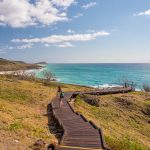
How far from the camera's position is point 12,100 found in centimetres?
3500

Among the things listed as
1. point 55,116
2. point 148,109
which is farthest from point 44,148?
point 148,109

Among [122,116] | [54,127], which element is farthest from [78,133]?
[122,116]

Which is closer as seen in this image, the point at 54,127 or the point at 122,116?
the point at 54,127

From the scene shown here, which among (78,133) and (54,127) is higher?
(78,133)

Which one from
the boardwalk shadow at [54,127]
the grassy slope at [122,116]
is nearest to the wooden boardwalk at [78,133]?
the boardwalk shadow at [54,127]

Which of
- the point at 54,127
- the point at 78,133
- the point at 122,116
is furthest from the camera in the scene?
the point at 122,116

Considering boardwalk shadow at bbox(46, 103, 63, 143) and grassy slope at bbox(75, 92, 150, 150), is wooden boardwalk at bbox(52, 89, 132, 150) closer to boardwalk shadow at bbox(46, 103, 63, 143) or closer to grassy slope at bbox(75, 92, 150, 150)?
boardwalk shadow at bbox(46, 103, 63, 143)

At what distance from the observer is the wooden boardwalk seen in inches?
675

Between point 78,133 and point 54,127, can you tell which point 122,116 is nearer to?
point 54,127

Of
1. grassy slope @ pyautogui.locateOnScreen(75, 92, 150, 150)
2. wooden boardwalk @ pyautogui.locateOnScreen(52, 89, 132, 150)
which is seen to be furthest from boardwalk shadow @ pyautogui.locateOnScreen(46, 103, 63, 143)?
grassy slope @ pyautogui.locateOnScreen(75, 92, 150, 150)

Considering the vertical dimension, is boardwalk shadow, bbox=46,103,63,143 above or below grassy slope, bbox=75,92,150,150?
above

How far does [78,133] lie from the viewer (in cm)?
2028

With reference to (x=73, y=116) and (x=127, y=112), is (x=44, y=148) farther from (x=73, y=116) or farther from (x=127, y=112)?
(x=127, y=112)

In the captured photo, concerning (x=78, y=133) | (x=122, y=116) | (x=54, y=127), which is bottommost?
(x=122, y=116)
